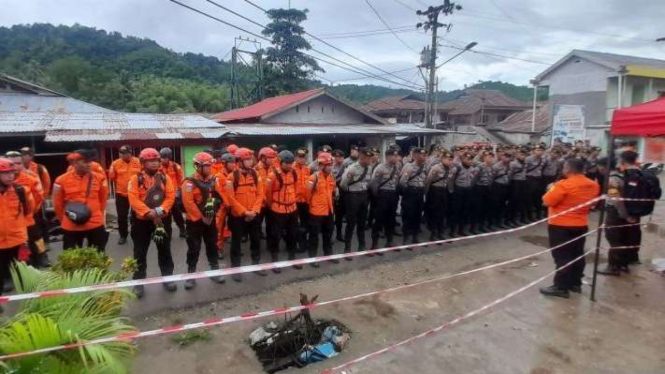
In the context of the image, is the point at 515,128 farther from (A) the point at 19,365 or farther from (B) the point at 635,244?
(A) the point at 19,365

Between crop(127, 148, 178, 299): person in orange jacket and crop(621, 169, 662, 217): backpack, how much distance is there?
6329mm

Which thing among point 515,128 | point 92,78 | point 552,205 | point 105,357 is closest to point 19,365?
point 105,357

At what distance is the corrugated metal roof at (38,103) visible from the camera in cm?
1983

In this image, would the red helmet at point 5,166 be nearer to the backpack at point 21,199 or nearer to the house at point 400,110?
the backpack at point 21,199

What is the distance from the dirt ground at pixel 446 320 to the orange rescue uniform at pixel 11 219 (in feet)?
4.95

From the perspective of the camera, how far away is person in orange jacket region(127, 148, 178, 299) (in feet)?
16.0

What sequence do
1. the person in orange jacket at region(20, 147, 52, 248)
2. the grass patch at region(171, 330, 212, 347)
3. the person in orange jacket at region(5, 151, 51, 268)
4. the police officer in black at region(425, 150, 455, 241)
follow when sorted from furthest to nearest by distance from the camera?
the police officer in black at region(425, 150, 455, 241)
the person in orange jacket at region(20, 147, 52, 248)
the person in orange jacket at region(5, 151, 51, 268)
the grass patch at region(171, 330, 212, 347)

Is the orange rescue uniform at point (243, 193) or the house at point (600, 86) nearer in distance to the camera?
the orange rescue uniform at point (243, 193)

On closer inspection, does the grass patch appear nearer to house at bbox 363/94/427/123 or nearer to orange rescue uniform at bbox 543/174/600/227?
orange rescue uniform at bbox 543/174/600/227

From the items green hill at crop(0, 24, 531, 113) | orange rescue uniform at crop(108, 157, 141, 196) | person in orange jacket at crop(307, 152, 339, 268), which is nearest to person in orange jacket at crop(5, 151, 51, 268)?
orange rescue uniform at crop(108, 157, 141, 196)

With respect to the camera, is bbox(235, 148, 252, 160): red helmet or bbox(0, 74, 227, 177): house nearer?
bbox(235, 148, 252, 160): red helmet

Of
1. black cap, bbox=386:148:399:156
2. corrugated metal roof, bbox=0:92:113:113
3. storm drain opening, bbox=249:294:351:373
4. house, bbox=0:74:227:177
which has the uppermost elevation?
corrugated metal roof, bbox=0:92:113:113

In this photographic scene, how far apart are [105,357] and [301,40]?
4162 cm

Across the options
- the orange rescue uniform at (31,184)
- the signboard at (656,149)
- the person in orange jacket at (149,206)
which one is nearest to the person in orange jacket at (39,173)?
the orange rescue uniform at (31,184)
